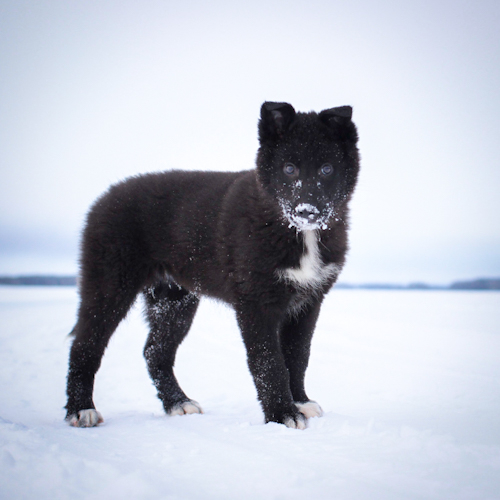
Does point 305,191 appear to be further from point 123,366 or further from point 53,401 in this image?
point 123,366

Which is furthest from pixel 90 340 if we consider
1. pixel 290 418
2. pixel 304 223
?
pixel 304 223

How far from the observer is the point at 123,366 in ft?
22.6

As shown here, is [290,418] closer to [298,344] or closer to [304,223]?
[298,344]

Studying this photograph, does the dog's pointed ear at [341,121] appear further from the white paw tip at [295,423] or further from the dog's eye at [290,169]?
the white paw tip at [295,423]

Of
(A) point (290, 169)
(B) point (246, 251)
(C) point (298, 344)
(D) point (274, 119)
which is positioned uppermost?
(D) point (274, 119)

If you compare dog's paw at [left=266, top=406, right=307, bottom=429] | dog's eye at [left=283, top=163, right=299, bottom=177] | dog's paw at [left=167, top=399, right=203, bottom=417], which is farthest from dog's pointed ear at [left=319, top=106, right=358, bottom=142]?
dog's paw at [left=167, top=399, right=203, bottom=417]

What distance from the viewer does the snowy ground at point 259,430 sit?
2117 millimetres

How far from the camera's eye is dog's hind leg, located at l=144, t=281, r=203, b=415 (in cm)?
451

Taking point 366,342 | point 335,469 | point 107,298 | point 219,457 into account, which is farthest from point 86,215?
point 366,342

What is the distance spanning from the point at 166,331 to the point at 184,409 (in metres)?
0.89

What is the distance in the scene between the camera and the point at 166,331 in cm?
477

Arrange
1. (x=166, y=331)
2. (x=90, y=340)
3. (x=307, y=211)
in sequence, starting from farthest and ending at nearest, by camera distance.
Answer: (x=166, y=331) → (x=90, y=340) → (x=307, y=211)

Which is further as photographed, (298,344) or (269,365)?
(298,344)

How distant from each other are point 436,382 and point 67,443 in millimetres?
4235
